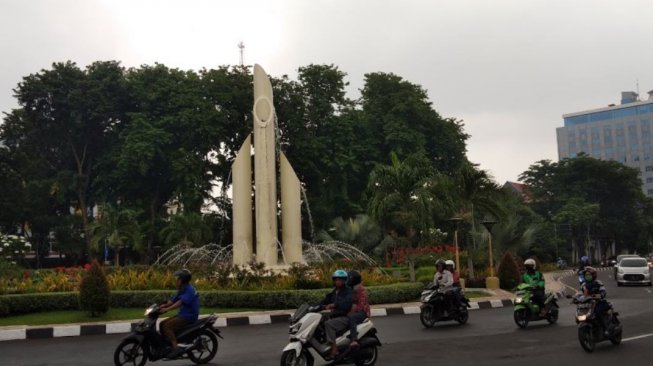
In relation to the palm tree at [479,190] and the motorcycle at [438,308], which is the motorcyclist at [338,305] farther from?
the palm tree at [479,190]

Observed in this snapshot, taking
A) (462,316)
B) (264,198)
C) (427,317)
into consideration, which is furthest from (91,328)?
(264,198)

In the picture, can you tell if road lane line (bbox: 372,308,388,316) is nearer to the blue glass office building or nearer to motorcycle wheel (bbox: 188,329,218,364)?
motorcycle wheel (bbox: 188,329,218,364)

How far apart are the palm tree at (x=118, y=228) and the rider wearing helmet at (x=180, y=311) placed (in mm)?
29066

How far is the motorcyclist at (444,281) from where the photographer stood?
13169 millimetres

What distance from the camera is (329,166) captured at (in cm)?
3728

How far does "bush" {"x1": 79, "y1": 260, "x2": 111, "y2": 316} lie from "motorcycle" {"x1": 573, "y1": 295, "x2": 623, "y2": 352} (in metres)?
9.93

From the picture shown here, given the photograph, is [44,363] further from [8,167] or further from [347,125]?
[8,167]

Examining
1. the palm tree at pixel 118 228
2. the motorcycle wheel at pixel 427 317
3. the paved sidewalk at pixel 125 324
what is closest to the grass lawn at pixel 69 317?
the paved sidewalk at pixel 125 324

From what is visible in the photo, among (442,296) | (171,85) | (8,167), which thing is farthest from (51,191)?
(442,296)

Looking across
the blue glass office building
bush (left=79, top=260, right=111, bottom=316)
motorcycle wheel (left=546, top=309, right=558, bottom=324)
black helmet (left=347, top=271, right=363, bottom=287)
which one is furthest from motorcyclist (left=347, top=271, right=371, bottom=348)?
the blue glass office building

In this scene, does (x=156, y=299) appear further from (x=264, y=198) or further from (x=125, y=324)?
(x=264, y=198)

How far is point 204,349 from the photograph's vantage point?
8.89 metres

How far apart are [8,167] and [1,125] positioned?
2.86 meters

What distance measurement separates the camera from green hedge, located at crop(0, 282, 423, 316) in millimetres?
15109
